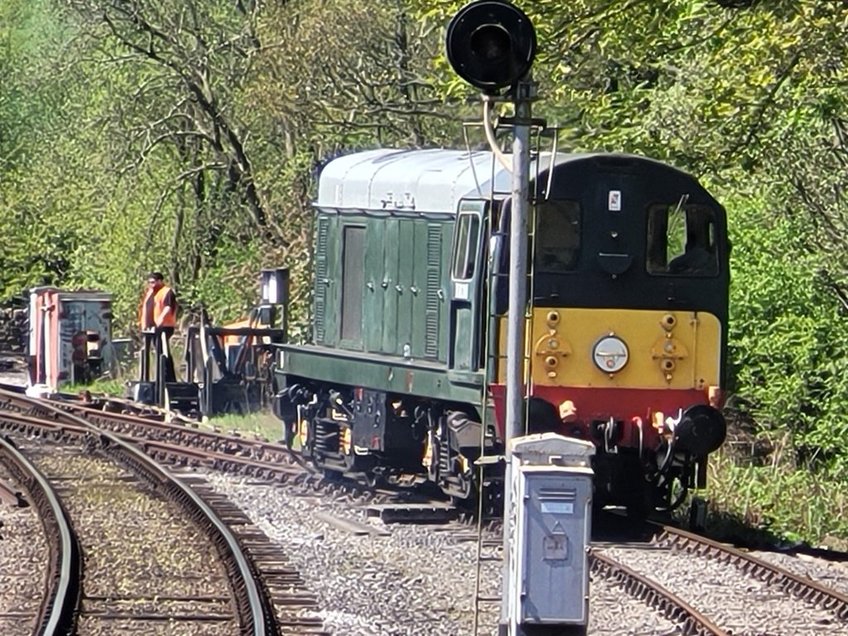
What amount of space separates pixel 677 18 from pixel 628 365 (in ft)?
14.9

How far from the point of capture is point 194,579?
472 inches

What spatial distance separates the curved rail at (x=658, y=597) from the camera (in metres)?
10.2

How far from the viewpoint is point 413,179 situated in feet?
51.0

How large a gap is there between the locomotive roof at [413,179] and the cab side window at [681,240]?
39cm

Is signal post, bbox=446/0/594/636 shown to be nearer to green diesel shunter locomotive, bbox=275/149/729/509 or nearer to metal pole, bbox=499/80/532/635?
metal pole, bbox=499/80/532/635

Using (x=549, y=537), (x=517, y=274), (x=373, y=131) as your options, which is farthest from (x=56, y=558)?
(x=373, y=131)

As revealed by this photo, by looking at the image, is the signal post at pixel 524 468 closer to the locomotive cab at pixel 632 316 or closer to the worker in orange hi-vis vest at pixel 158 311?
the locomotive cab at pixel 632 316

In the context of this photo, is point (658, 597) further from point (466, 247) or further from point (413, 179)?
point (413, 179)

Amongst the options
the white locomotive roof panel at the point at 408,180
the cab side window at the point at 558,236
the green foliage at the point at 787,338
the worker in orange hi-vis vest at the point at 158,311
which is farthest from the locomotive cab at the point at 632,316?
the worker in orange hi-vis vest at the point at 158,311

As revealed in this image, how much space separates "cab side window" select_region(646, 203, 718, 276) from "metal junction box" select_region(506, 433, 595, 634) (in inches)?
236

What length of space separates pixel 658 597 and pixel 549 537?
2.93 m

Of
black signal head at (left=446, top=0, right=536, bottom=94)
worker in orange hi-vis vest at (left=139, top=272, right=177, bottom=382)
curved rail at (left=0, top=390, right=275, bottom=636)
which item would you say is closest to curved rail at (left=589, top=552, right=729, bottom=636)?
curved rail at (left=0, top=390, right=275, bottom=636)

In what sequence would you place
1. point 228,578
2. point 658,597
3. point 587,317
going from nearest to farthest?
1. point 658,597
2. point 228,578
3. point 587,317

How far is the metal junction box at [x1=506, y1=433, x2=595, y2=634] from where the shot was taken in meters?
8.40
